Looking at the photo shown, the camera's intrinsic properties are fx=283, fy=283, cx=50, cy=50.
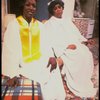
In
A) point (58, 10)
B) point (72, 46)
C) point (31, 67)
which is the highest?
point (58, 10)

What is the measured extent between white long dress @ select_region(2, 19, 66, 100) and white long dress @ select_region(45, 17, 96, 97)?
5 cm

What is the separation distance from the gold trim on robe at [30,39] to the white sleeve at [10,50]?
0.12 ft

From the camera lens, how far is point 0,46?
150 cm

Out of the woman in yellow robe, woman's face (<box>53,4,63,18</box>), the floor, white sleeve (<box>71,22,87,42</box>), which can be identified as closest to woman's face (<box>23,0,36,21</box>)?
the woman in yellow robe

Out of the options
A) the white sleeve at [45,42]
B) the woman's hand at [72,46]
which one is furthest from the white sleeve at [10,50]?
the woman's hand at [72,46]

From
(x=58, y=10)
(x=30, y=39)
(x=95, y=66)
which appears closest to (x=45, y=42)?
(x=30, y=39)

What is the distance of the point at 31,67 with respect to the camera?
5.01 feet

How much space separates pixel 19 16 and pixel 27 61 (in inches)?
9.6

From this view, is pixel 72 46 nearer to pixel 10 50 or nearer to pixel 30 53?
pixel 30 53

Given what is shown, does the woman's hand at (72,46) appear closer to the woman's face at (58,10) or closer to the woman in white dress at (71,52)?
the woman in white dress at (71,52)

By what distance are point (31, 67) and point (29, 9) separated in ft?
1.02

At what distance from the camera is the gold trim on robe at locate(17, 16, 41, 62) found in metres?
1.51

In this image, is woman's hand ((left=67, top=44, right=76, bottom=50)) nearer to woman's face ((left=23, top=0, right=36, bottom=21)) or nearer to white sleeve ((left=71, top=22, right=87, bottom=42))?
white sleeve ((left=71, top=22, right=87, bottom=42))

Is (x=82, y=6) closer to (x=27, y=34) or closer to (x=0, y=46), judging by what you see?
(x=27, y=34)
